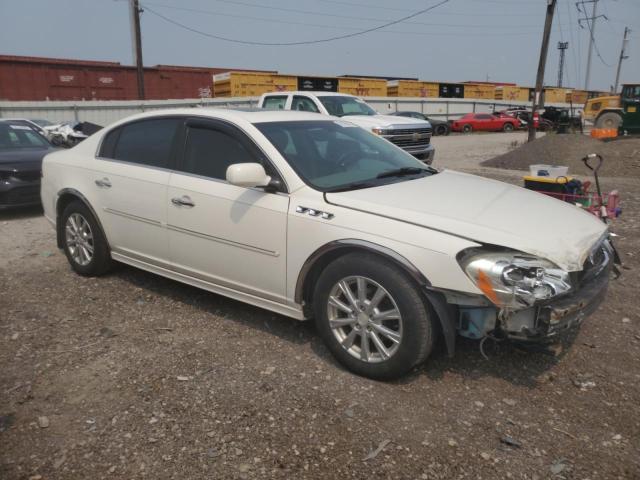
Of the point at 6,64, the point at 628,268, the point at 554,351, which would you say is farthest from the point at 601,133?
the point at 6,64

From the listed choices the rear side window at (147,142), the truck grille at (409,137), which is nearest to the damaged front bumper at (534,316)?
the rear side window at (147,142)

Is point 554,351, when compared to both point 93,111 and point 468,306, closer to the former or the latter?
point 468,306

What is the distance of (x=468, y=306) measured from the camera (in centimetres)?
298

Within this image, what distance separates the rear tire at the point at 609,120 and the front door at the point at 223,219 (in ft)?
73.9

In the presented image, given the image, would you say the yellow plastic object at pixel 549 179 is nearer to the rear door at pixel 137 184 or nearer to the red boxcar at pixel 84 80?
the rear door at pixel 137 184

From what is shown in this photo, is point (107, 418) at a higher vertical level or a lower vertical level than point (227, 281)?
lower

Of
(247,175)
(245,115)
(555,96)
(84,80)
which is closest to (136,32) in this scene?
(84,80)

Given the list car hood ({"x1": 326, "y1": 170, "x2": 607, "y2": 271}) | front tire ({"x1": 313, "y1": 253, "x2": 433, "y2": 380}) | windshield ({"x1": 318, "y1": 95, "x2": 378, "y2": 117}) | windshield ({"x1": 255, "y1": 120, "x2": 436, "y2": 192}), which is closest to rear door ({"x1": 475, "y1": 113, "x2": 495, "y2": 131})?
windshield ({"x1": 318, "y1": 95, "x2": 378, "y2": 117})

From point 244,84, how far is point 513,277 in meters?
29.0

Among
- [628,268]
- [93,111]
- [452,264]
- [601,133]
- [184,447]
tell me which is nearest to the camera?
[184,447]

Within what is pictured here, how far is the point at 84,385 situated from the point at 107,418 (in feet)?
1.50

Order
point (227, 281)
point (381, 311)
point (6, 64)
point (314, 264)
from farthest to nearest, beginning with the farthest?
point (6, 64), point (227, 281), point (314, 264), point (381, 311)

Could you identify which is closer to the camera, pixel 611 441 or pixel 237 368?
pixel 611 441

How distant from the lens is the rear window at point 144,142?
169 inches
